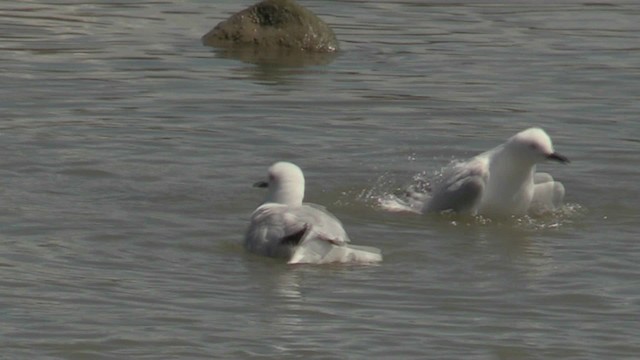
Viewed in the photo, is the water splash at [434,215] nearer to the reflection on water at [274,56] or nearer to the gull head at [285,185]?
the gull head at [285,185]

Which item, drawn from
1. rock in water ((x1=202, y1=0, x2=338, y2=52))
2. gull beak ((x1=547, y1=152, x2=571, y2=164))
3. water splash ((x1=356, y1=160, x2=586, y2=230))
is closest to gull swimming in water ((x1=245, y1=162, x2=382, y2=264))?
water splash ((x1=356, y1=160, x2=586, y2=230))

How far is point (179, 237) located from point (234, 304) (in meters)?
1.75

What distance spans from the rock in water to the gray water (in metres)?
0.56

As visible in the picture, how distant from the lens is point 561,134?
14.9 m

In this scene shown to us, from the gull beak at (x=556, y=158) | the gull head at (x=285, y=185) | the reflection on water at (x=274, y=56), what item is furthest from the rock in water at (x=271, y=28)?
the gull head at (x=285, y=185)

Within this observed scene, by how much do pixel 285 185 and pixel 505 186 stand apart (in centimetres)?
180

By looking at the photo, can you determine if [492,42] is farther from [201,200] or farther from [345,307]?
[345,307]

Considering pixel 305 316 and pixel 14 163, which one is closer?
pixel 305 316

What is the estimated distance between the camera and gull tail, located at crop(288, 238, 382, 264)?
34.7ft

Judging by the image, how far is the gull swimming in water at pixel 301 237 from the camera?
10.5 metres

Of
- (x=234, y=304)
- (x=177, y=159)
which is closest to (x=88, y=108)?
(x=177, y=159)

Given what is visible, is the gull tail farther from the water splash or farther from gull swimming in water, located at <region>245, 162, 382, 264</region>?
the water splash

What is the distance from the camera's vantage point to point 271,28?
2016 cm

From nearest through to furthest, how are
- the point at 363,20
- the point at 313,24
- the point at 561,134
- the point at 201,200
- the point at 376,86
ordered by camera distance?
1. the point at 201,200
2. the point at 561,134
3. the point at 376,86
4. the point at 313,24
5. the point at 363,20
